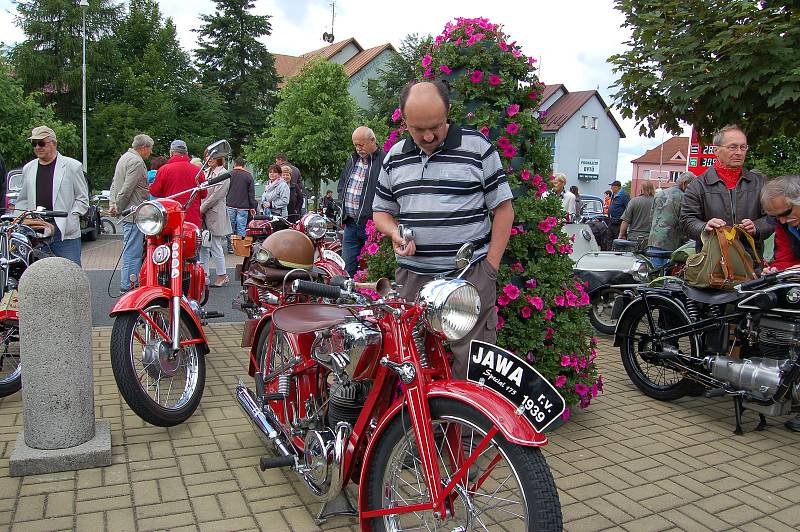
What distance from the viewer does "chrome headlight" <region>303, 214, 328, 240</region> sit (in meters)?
4.55

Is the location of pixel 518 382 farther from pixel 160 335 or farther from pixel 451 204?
pixel 160 335

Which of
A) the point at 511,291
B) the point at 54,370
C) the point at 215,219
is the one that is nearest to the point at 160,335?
the point at 54,370

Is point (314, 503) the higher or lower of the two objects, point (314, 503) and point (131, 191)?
the lower

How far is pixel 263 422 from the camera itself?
135 inches

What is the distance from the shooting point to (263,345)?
12.6ft

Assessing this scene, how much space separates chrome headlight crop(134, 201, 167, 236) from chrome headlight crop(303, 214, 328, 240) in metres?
0.93

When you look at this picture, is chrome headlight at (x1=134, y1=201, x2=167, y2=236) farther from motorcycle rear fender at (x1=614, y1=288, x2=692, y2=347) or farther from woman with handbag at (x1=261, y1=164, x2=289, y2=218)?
woman with handbag at (x1=261, y1=164, x2=289, y2=218)

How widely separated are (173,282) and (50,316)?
84 cm

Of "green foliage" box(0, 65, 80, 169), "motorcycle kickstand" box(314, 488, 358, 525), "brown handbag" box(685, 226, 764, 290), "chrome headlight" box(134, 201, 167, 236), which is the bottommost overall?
"motorcycle kickstand" box(314, 488, 358, 525)

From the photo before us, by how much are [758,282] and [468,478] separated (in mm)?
2911

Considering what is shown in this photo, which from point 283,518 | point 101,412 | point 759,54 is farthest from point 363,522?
point 759,54

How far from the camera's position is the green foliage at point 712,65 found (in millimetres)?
5973

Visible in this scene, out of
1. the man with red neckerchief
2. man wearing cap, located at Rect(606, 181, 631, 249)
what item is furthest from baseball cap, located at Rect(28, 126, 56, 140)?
man wearing cap, located at Rect(606, 181, 631, 249)

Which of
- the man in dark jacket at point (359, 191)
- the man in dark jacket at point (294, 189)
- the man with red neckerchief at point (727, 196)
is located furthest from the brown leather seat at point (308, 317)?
the man in dark jacket at point (294, 189)
